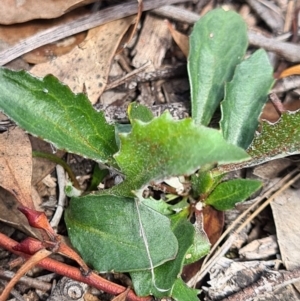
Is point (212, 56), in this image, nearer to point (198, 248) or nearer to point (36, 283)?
point (198, 248)

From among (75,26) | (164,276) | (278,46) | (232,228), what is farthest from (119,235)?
(278,46)

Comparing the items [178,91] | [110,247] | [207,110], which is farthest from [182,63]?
[110,247]

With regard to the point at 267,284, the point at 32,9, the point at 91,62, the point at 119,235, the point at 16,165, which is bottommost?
the point at 267,284

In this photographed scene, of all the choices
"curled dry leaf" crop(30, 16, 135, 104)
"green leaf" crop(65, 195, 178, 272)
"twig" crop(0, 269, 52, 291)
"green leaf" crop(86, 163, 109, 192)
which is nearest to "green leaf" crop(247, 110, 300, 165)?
"green leaf" crop(65, 195, 178, 272)

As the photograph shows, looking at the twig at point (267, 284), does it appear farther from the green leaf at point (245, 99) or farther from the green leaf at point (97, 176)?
the green leaf at point (97, 176)

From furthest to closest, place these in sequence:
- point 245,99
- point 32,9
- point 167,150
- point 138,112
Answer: point 32,9
point 245,99
point 138,112
point 167,150

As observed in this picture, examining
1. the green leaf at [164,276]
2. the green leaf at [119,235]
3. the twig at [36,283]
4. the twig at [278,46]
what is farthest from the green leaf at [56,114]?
the twig at [278,46]

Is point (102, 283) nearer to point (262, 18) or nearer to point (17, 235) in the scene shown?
point (17, 235)
